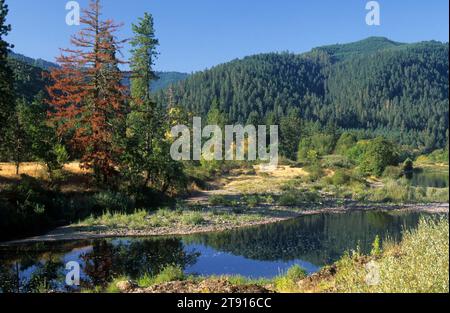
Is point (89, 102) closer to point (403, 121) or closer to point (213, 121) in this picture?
point (213, 121)

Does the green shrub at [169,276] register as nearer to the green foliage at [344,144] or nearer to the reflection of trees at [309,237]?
the reflection of trees at [309,237]

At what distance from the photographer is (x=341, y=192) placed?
36750 millimetres

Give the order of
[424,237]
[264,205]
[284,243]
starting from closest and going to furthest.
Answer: [424,237]
[284,243]
[264,205]

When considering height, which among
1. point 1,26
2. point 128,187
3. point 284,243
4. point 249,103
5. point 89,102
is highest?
point 249,103

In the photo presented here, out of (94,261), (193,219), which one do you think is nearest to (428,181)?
(193,219)

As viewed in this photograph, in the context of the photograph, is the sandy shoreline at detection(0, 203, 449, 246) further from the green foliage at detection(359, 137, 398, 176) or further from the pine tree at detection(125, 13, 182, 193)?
the green foliage at detection(359, 137, 398, 176)

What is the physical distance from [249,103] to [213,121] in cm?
10844

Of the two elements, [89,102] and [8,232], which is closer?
[8,232]

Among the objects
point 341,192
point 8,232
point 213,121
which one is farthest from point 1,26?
point 213,121

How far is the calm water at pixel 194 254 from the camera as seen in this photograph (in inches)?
512

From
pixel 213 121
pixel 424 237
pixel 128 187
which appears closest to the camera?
pixel 424 237

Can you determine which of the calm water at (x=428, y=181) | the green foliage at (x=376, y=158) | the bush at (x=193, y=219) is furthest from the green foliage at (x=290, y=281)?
the green foliage at (x=376, y=158)

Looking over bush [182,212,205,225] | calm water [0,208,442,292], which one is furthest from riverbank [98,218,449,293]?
bush [182,212,205,225]
